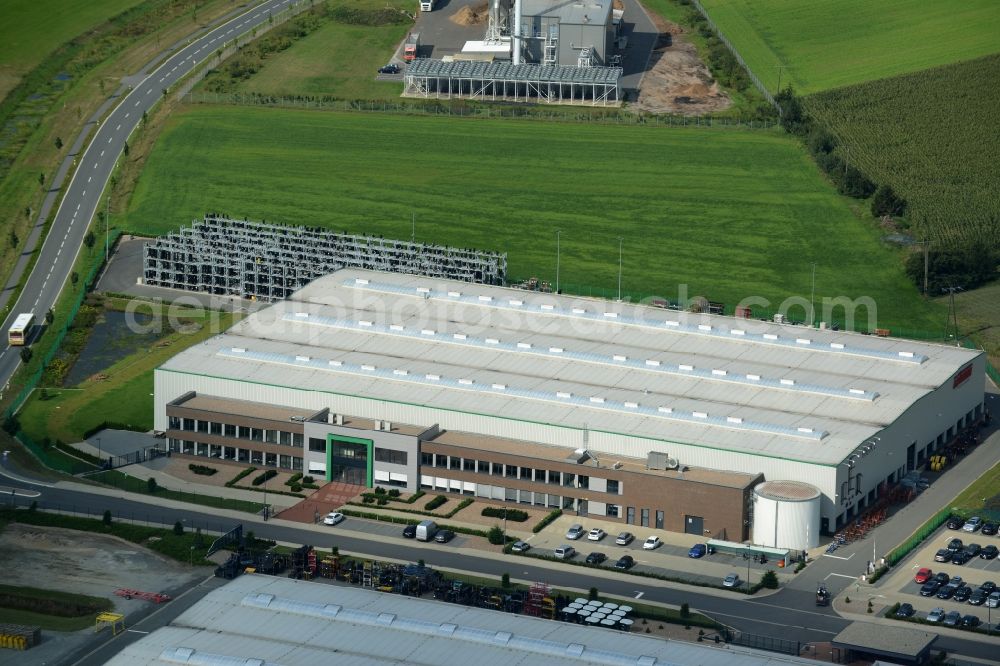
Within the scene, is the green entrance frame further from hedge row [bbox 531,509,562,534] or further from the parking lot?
the parking lot

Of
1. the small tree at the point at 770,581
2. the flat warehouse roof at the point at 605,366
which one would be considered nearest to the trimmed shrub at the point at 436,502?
the flat warehouse roof at the point at 605,366

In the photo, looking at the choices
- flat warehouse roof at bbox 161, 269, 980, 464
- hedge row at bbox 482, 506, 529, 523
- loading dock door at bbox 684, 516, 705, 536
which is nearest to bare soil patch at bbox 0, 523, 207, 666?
hedge row at bbox 482, 506, 529, 523

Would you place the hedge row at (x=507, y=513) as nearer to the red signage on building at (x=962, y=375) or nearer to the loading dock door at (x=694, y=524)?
the loading dock door at (x=694, y=524)

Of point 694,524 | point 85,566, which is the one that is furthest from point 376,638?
point 694,524

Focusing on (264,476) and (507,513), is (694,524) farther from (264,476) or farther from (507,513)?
(264,476)

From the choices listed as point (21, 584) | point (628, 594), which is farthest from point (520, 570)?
point (21, 584)

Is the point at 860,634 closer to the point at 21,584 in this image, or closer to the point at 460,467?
the point at 460,467
